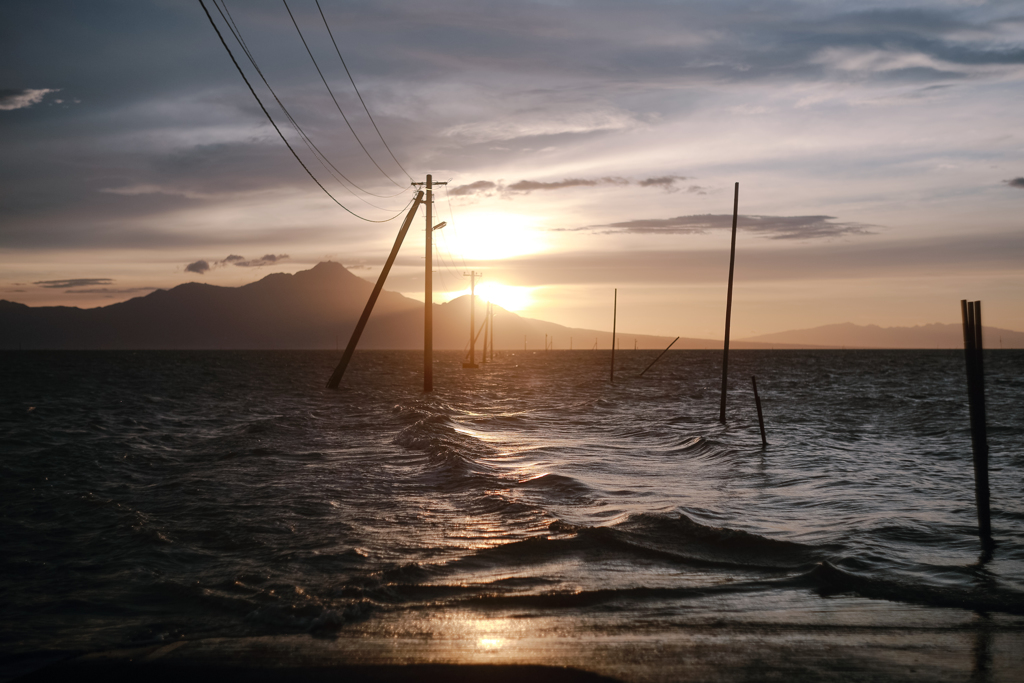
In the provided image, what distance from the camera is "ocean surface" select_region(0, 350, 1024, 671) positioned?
6.70 meters

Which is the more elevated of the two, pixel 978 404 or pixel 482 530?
pixel 978 404

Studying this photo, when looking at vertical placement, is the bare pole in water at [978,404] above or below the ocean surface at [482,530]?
above

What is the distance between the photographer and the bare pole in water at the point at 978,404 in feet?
28.2

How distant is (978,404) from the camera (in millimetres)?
8844

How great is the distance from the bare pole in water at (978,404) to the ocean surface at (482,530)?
39 cm

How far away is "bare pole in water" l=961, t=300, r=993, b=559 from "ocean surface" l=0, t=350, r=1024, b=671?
0.39 m

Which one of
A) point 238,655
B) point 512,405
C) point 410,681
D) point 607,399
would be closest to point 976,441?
point 410,681

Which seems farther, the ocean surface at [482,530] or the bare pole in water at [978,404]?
the bare pole in water at [978,404]

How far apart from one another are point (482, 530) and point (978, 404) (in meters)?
6.76

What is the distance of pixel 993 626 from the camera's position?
623 centimetres

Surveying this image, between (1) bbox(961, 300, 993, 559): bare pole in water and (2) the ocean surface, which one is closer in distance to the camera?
(2) the ocean surface

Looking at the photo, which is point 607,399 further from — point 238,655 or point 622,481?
point 238,655

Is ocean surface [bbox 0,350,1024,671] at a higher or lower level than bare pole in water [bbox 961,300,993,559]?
lower

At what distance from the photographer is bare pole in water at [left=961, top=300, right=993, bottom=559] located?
8.61 meters
